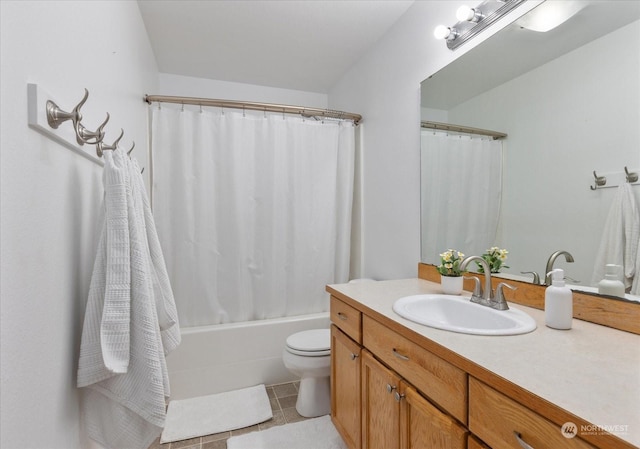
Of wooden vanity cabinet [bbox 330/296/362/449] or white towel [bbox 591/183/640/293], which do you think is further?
wooden vanity cabinet [bbox 330/296/362/449]

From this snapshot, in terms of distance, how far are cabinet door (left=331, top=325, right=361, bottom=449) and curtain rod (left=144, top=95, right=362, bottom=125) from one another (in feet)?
5.34

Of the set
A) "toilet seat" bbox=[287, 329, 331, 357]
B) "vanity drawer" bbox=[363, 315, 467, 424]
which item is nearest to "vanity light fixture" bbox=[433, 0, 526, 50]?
"vanity drawer" bbox=[363, 315, 467, 424]

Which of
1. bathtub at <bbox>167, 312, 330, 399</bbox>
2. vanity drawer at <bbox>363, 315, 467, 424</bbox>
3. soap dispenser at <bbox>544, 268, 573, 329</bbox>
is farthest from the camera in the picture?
bathtub at <bbox>167, 312, 330, 399</bbox>

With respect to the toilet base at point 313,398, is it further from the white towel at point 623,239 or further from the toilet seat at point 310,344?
the white towel at point 623,239

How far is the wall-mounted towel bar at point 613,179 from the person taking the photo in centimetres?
94

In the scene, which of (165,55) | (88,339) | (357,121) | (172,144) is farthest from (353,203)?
(88,339)

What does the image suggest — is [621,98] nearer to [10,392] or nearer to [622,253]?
[622,253]

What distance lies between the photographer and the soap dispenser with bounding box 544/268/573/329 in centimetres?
92

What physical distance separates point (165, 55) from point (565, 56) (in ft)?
8.20

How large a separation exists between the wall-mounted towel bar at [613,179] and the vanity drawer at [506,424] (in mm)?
797

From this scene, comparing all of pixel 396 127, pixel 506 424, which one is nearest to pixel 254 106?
pixel 396 127

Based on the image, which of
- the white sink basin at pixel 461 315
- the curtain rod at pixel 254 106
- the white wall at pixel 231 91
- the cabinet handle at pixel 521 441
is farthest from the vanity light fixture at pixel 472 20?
the white wall at pixel 231 91

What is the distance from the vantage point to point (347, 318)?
4.74 ft

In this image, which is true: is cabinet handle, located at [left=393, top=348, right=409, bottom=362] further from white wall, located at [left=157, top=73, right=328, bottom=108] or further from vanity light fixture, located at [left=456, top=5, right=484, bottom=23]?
white wall, located at [left=157, top=73, right=328, bottom=108]
